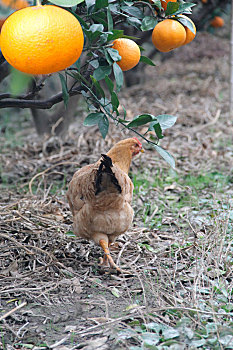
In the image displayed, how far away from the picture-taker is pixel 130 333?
1908 millimetres

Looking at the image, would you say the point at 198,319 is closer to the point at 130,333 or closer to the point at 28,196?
the point at 130,333

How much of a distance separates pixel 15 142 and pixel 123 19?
12.3ft

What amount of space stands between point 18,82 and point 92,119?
2.20 ft

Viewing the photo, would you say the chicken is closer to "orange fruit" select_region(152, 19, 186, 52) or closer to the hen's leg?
the hen's leg

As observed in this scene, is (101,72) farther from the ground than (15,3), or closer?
closer

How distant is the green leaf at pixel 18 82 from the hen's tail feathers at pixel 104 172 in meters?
1.10

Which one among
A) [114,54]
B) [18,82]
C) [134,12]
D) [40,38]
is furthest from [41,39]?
[134,12]

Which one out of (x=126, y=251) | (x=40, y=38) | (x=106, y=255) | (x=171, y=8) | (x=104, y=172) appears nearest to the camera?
(x=40, y=38)

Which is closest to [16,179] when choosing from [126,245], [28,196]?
[28,196]

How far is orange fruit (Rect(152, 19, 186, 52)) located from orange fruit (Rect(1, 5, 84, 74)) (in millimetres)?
509

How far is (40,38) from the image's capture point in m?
1.29

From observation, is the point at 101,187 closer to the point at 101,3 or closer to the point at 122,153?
the point at 122,153

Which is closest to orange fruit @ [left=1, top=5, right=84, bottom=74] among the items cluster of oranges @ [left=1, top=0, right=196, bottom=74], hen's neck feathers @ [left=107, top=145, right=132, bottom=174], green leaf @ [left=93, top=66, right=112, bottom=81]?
cluster of oranges @ [left=1, top=0, right=196, bottom=74]

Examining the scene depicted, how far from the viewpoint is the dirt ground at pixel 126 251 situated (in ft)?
6.52
